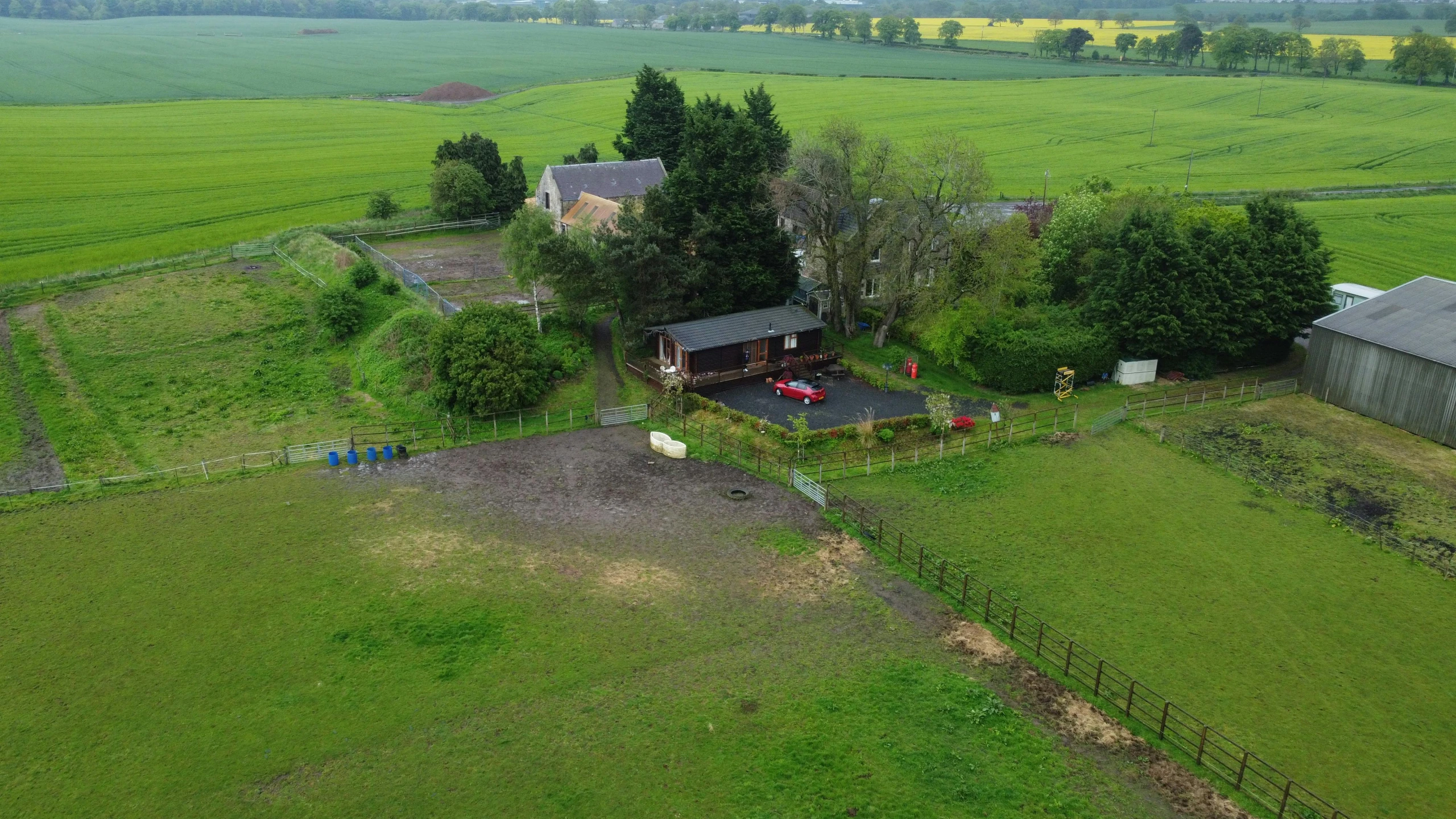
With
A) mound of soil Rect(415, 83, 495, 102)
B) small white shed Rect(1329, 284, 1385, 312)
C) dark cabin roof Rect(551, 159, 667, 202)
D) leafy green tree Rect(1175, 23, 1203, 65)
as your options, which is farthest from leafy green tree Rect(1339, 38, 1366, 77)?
mound of soil Rect(415, 83, 495, 102)

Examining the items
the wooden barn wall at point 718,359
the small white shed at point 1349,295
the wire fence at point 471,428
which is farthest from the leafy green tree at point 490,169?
the small white shed at point 1349,295

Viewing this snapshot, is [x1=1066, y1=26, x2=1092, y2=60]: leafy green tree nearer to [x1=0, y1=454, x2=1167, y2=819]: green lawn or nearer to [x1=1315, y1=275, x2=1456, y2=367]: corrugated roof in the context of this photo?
[x1=1315, y1=275, x2=1456, y2=367]: corrugated roof

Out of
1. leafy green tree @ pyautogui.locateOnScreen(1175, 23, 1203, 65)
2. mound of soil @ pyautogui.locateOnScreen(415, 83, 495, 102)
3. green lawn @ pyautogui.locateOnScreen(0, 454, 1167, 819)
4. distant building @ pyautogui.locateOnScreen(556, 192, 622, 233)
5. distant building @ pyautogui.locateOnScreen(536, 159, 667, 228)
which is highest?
leafy green tree @ pyautogui.locateOnScreen(1175, 23, 1203, 65)

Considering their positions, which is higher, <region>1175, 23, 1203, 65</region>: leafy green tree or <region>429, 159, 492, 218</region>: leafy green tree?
<region>1175, 23, 1203, 65</region>: leafy green tree

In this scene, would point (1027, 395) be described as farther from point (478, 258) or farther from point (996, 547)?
point (478, 258)

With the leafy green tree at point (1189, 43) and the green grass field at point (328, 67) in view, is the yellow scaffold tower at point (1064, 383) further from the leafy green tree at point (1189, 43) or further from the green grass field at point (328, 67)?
the leafy green tree at point (1189, 43)

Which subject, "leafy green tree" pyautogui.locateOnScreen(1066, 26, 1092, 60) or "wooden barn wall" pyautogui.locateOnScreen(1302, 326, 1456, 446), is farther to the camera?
"leafy green tree" pyautogui.locateOnScreen(1066, 26, 1092, 60)

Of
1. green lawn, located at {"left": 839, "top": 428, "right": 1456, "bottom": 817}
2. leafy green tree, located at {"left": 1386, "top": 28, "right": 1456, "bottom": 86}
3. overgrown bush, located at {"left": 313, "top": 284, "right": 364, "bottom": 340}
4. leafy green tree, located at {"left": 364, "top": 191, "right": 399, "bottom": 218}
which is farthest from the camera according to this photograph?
leafy green tree, located at {"left": 1386, "top": 28, "right": 1456, "bottom": 86}
